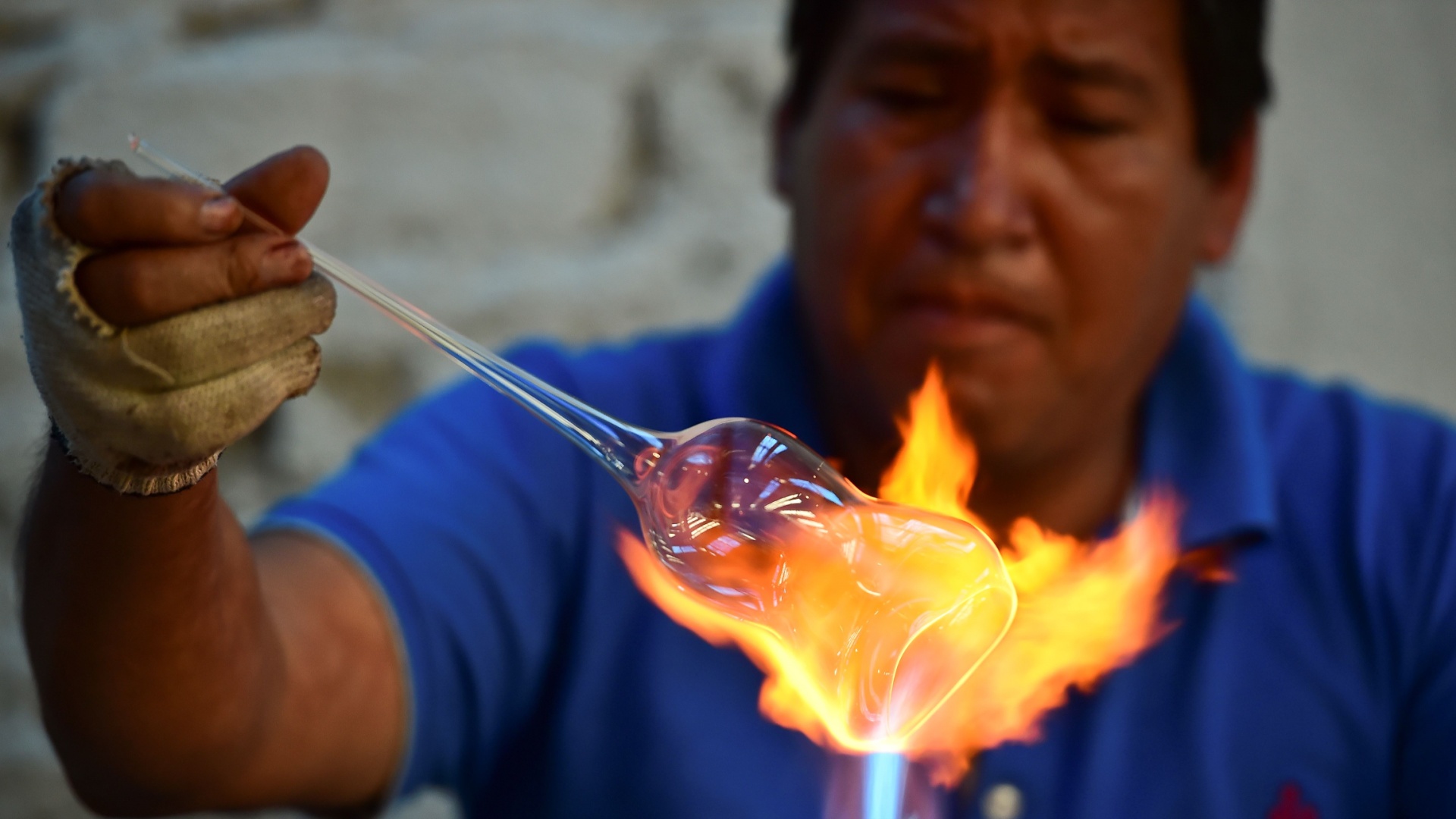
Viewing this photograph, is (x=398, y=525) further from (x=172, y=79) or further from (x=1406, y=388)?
(x=1406, y=388)

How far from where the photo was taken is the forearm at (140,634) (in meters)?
0.45

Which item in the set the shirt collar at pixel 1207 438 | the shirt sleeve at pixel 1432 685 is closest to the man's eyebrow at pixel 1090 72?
the shirt collar at pixel 1207 438

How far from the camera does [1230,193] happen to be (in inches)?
33.7

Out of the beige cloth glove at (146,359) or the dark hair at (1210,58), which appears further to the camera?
the dark hair at (1210,58)

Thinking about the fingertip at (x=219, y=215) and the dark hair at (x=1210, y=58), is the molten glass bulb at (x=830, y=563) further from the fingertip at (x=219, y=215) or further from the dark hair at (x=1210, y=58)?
the dark hair at (x=1210, y=58)

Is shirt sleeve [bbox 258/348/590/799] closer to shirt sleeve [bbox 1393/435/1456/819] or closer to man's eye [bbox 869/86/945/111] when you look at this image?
man's eye [bbox 869/86/945/111]

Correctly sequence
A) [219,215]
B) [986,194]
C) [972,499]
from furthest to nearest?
[972,499], [986,194], [219,215]

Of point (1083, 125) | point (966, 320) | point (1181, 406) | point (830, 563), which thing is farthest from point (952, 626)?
point (1181, 406)

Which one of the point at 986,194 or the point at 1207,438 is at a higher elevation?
the point at 986,194

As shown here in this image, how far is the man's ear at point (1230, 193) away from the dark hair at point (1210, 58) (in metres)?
0.01

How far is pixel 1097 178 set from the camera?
0.72m

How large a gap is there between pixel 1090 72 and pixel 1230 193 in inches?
8.1

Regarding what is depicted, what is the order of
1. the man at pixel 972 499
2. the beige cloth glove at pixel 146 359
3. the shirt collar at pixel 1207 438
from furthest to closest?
the shirt collar at pixel 1207 438, the man at pixel 972 499, the beige cloth glove at pixel 146 359

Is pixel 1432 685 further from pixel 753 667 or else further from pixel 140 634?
pixel 140 634
